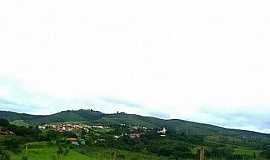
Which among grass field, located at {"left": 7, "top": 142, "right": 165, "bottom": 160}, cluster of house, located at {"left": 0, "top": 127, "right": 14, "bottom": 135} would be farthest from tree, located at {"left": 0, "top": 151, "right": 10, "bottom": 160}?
cluster of house, located at {"left": 0, "top": 127, "right": 14, "bottom": 135}

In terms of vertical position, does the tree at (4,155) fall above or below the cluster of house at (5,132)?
below

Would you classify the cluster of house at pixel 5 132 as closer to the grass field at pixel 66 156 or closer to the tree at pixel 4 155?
the grass field at pixel 66 156

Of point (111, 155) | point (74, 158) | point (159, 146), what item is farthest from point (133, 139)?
point (74, 158)

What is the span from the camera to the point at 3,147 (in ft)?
313

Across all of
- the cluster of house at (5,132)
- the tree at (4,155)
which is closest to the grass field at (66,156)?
the tree at (4,155)

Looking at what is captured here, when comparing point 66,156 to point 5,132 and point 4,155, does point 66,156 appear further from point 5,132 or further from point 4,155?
point 5,132

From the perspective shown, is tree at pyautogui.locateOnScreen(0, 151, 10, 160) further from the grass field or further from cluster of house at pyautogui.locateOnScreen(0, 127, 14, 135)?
cluster of house at pyautogui.locateOnScreen(0, 127, 14, 135)

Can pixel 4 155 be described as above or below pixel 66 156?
below

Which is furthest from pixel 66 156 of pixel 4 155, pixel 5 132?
pixel 5 132

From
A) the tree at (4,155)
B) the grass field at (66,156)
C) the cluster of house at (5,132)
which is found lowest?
the tree at (4,155)

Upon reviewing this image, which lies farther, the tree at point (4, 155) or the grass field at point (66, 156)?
the grass field at point (66, 156)

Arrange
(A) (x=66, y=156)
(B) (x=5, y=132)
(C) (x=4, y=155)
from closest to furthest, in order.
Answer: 1. (C) (x=4, y=155)
2. (A) (x=66, y=156)
3. (B) (x=5, y=132)

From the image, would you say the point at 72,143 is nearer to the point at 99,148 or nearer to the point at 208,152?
the point at 99,148

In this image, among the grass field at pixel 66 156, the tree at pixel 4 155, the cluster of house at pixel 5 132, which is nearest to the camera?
the tree at pixel 4 155
